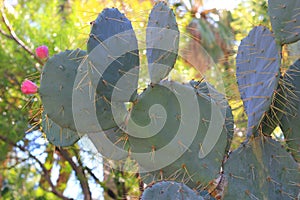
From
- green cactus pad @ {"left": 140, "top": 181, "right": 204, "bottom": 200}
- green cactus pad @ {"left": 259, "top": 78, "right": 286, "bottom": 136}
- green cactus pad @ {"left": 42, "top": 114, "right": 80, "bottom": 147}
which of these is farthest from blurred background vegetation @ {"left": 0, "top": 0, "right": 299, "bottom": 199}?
green cactus pad @ {"left": 140, "top": 181, "right": 204, "bottom": 200}

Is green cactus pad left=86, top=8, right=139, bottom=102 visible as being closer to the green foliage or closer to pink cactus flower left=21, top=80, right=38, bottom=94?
the green foliage

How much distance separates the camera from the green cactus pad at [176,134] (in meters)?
1.91

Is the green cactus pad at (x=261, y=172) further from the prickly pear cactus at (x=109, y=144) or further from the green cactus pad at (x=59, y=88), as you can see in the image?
the green cactus pad at (x=59, y=88)

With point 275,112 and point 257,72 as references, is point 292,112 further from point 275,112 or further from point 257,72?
point 257,72

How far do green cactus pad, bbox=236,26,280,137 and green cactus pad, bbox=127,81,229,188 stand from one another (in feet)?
0.40

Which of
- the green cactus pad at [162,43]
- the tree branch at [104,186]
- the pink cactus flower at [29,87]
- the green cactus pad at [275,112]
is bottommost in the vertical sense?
the green cactus pad at [275,112]

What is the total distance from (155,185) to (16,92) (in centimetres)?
248

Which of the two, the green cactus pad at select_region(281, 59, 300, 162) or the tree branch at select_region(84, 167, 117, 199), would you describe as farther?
the tree branch at select_region(84, 167, 117, 199)

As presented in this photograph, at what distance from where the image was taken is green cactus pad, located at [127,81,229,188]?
1.91 metres

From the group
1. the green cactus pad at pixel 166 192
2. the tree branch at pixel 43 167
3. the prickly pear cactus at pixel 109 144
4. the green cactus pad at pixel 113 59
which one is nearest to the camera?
the green cactus pad at pixel 166 192

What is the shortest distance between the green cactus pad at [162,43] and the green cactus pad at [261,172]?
357mm

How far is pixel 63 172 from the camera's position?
148 inches

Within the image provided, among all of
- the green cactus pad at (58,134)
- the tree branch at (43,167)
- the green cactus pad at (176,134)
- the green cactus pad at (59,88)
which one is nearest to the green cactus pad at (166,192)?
the green cactus pad at (176,134)

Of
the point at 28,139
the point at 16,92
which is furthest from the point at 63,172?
the point at 16,92
